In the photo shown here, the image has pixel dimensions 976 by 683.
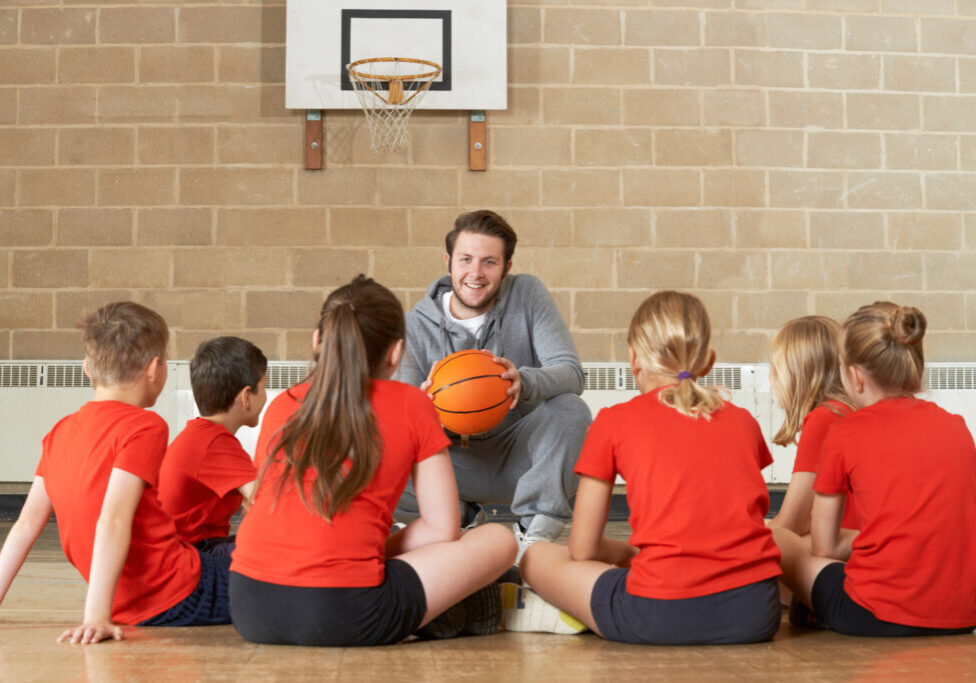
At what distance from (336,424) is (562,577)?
0.58 metres

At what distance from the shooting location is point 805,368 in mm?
2291

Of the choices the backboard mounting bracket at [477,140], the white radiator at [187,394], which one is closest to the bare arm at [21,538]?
the white radiator at [187,394]

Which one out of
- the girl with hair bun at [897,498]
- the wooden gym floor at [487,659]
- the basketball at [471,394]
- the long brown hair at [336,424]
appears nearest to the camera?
the wooden gym floor at [487,659]

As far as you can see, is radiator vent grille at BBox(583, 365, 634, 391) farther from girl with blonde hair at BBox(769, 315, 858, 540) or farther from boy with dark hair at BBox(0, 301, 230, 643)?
boy with dark hair at BBox(0, 301, 230, 643)

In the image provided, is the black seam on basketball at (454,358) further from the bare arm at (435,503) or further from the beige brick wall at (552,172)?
the beige brick wall at (552,172)

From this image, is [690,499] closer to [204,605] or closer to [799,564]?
[799,564]

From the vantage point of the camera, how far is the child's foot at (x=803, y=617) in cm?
198

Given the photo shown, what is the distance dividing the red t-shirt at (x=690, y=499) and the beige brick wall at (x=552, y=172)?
311 cm

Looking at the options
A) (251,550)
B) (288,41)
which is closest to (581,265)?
(288,41)

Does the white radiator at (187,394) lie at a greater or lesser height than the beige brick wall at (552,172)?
lesser

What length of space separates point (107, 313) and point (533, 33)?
11.6ft

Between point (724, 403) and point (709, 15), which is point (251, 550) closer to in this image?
point (724, 403)

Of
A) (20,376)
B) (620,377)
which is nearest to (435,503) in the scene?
(620,377)

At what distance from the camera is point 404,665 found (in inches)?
63.9
